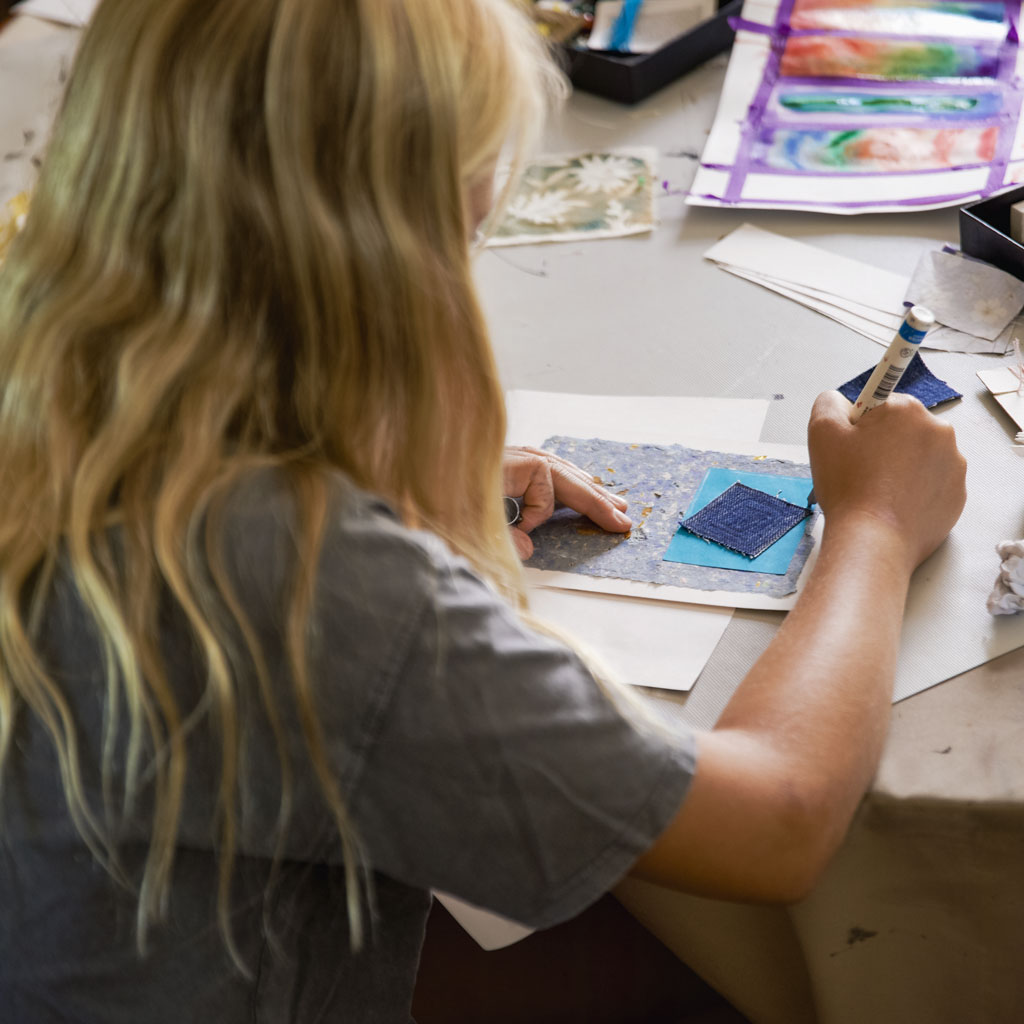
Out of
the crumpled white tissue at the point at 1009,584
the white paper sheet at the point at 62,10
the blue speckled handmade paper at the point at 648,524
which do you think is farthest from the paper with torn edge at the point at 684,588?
the white paper sheet at the point at 62,10

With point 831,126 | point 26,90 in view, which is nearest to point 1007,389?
point 831,126

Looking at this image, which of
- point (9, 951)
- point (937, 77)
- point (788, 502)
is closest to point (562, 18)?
point (937, 77)

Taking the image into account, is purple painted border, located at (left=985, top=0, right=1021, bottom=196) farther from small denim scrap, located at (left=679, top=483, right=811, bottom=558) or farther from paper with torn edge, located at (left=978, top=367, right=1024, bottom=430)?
small denim scrap, located at (left=679, top=483, right=811, bottom=558)

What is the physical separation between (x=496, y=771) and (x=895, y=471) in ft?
1.36

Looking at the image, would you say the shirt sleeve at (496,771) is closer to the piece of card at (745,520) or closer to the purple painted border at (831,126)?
the piece of card at (745,520)

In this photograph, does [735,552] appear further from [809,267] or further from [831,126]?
[831,126]

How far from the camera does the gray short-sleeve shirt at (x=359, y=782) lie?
0.49 meters

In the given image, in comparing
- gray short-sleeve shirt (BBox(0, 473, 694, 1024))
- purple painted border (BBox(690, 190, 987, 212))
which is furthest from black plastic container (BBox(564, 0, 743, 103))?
gray short-sleeve shirt (BBox(0, 473, 694, 1024))

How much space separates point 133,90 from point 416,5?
145mm

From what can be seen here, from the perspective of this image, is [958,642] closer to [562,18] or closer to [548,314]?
[548,314]

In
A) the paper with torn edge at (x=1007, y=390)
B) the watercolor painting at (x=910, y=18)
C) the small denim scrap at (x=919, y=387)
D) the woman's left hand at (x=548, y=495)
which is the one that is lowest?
the woman's left hand at (x=548, y=495)

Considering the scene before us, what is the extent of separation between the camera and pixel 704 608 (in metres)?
0.76

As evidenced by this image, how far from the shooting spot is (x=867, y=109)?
1.24 meters

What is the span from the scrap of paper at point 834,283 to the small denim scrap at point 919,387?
0.05 metres
